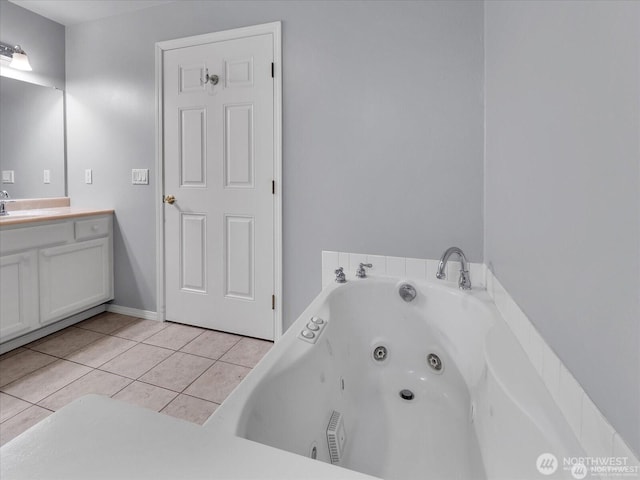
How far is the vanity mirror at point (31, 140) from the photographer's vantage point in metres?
2.44

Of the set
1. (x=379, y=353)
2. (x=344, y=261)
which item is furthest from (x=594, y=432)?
(x=344, y=261)

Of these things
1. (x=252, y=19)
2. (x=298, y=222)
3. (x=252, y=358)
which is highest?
(x=252, y=19)

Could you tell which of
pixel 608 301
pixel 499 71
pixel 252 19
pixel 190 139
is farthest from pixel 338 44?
pixel 608 301

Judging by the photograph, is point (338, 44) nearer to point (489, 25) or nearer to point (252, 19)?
point (252, 19)

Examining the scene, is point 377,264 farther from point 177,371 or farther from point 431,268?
point 177,371

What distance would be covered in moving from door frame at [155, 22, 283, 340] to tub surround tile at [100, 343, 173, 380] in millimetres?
461

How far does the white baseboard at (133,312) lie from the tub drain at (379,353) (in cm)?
184

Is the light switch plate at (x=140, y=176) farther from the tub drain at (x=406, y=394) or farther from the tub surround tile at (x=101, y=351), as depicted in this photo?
the tub drain at (x=406, y=394)

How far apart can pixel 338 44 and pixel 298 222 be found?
108 cm

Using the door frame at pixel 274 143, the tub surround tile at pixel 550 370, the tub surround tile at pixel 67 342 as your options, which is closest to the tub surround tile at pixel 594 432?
the tub surround tile at pixel 550 370

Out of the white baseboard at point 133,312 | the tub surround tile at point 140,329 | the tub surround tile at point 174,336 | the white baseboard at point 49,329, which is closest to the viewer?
the white baseboard at point 49,329

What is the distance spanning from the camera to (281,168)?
85.2 inches

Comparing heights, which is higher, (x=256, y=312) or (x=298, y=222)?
(x=298, y=222)

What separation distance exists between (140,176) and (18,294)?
3.56ft
